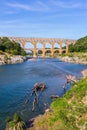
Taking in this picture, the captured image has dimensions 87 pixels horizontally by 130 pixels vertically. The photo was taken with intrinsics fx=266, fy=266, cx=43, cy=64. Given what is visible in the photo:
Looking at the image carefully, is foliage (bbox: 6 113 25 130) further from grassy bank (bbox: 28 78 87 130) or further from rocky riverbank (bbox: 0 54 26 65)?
rocky riverbank (bbox: 0 54 26 65)

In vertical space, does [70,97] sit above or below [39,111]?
above

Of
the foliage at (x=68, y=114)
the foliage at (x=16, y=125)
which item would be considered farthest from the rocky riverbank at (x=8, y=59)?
the foliage at (x=16, y=125)

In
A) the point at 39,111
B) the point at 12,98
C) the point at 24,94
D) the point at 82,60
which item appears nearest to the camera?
the point at 39,111

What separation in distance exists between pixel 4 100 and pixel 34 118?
1262 centimetres

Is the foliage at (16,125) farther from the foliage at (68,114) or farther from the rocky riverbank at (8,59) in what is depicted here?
the rocky riverbank at (8,59)

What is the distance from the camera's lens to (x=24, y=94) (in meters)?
50.1

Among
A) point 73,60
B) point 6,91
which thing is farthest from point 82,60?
point 6,91

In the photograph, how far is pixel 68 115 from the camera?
3088 cm

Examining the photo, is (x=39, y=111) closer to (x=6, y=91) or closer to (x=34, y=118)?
(x=34, y=118)

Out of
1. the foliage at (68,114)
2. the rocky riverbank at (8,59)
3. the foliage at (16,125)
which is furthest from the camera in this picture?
the rocky riverbank at (8,59)

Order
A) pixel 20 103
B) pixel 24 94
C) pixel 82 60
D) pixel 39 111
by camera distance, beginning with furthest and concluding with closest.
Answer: pixel 82 60, pixel 24 94, pixel 20 103, pixel 39 111

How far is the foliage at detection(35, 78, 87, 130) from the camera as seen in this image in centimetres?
2933

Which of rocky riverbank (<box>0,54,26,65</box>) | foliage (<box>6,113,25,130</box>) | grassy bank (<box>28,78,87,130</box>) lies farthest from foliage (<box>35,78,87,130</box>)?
rocky riverbank (<box>0,54,26,65</box>)

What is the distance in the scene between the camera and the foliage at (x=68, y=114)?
2933 cm
